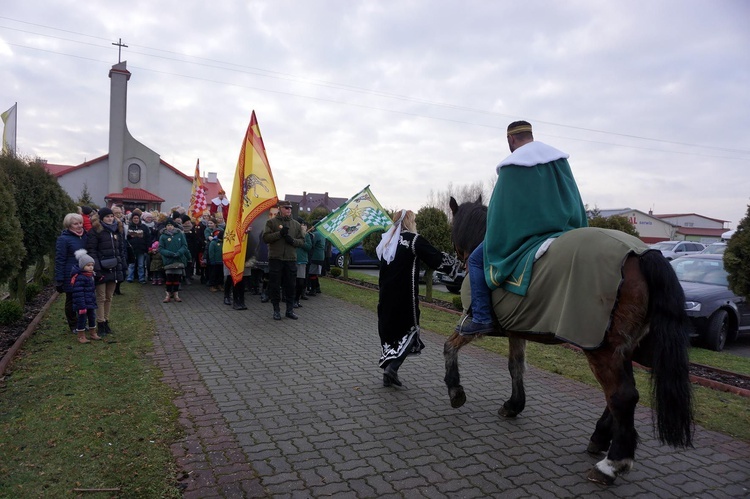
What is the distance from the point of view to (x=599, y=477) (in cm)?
362

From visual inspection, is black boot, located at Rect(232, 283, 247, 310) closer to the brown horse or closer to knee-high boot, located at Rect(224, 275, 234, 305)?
knee-high boot, located at Rect(224, 275, 234, 305)

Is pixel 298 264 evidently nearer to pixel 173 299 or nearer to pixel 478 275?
pixel 173 299

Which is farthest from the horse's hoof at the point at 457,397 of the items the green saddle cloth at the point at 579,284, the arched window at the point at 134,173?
the arched window at the point at 134,173

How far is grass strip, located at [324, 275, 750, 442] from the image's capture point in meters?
5.12

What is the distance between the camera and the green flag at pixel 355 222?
11.2 metres

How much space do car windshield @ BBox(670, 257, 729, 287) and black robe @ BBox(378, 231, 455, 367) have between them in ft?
23.9

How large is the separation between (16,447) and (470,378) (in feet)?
15.3

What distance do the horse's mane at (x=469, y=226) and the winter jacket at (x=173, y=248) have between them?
8333 mm

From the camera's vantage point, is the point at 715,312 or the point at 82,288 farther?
the point at 715,312

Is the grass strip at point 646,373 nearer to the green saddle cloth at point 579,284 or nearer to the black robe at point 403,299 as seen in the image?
the green saddle cloth at point 579,284

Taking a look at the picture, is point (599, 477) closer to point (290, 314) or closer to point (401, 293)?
point (401, 293)

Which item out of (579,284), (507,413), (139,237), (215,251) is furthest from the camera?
(139,237)

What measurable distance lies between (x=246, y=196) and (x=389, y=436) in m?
6.79

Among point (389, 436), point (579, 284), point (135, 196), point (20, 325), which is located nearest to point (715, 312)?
point (579, 284)
